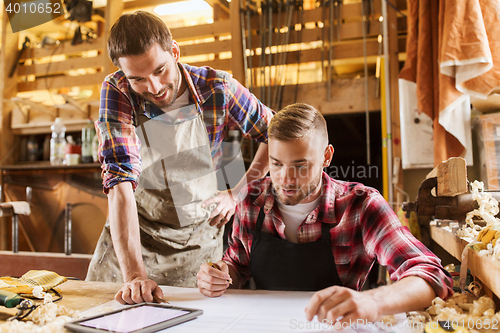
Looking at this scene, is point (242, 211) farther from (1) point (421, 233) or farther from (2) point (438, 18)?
(2) point (438, 18)

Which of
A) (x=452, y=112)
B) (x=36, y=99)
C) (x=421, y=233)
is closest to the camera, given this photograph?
(x=452, y=112)

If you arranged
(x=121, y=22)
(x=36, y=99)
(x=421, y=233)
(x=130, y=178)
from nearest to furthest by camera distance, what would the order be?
1. (x=121, y=22)
2. (x=130, y=178)
3. (x=421, y=233)
4. (x=36, y=99)

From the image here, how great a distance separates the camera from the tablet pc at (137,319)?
26.4 inches

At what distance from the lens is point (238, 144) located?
6.67ft

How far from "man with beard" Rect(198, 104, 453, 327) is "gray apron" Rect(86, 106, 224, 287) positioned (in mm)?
285

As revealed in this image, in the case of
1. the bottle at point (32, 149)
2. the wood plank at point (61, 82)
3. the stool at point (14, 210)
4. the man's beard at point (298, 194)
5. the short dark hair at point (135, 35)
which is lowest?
the stool at point (14, 210)

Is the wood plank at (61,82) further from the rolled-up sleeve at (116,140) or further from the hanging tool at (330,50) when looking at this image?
the hanging tool at (330,50)

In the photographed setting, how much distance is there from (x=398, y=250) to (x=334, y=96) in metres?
1.44

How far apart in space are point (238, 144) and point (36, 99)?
5.89 feet

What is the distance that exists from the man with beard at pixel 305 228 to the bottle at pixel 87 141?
175cm

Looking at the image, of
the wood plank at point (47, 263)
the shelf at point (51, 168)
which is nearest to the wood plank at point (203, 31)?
the shelf at point (51, 168)

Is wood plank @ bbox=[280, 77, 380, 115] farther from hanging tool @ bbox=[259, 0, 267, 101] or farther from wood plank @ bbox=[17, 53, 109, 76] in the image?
wood plank @ bbox=[17, 53, 109, 76]

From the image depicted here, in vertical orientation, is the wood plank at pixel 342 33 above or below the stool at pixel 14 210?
above

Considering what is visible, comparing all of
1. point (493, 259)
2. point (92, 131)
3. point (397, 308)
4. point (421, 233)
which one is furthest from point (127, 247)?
point (92, 131)
